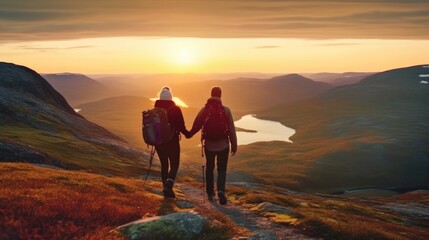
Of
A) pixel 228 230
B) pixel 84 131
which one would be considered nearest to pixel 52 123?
pixel 84 131

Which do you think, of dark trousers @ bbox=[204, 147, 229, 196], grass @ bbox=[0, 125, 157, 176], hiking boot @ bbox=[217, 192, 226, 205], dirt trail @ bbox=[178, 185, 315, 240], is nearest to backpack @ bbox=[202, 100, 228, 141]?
dark trousers @ bbox=[204, 147, 229, 196]

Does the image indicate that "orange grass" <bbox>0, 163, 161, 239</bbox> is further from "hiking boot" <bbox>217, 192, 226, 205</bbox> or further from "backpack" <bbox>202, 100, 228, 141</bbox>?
"backpack" <bbox>202, 100, 228, 141</bbox>

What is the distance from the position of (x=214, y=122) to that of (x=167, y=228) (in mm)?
7544

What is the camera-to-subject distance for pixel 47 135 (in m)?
92.9

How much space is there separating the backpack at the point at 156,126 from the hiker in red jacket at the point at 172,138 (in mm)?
516

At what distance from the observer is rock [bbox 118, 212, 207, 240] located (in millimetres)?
16609

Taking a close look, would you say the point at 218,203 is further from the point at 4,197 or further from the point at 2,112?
the point at 2,112

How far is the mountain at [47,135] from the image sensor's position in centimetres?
5993

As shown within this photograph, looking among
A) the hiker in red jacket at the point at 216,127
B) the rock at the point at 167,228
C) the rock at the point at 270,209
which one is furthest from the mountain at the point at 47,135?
the rock at the point at 167,228

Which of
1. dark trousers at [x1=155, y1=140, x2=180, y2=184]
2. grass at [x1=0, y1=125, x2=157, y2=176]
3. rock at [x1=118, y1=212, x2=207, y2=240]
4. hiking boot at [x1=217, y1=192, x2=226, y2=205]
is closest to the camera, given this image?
rock at [x1=118, y1=212, x2=207, y2=240]

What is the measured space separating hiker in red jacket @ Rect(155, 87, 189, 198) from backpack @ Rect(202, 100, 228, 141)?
3.78 feet

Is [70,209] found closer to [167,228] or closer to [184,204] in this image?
[167,228]

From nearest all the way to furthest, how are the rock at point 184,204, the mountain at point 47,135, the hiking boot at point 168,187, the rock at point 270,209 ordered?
the rock at point 184,204
the hiking boot at point 168,187
the rock at point 270,209
the mountain at point 47,135

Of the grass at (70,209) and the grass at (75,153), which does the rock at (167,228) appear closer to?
the grass at (70,209)
